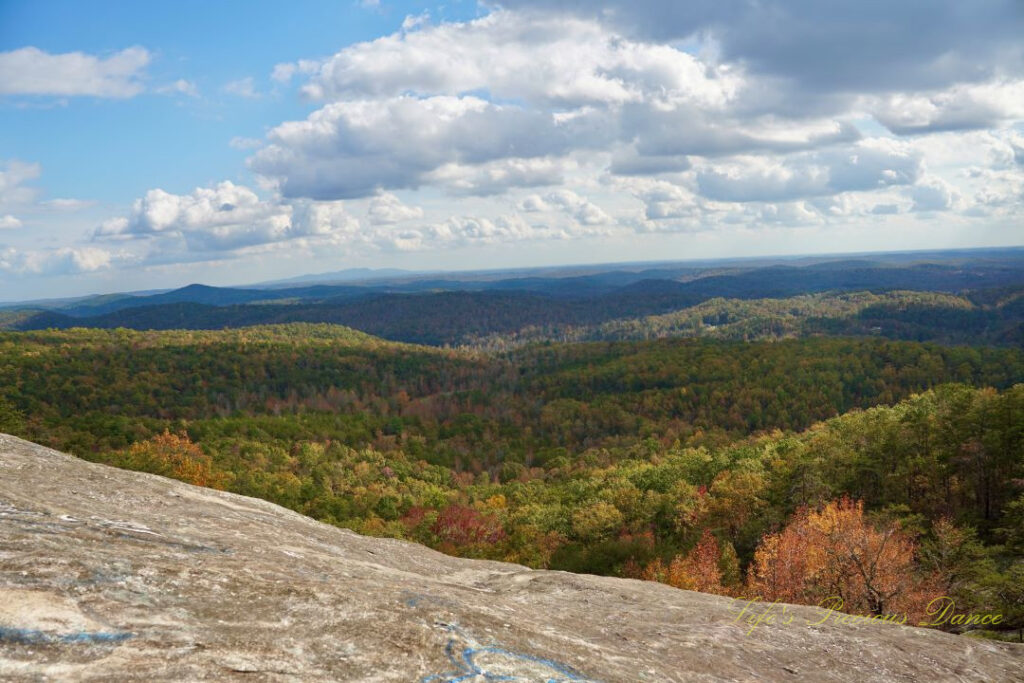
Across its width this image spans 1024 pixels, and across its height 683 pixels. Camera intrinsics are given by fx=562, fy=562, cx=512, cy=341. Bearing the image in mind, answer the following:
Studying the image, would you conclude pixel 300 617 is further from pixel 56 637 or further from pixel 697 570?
pixel 697 570

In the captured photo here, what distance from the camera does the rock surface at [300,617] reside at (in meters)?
8.59

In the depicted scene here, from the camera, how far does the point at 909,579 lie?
3488 cm

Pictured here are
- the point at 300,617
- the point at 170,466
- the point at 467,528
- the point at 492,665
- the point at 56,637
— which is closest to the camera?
the point at 56,637

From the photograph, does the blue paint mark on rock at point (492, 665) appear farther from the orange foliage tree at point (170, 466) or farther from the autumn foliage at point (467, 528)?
the autumn foliage at point (467, 528)

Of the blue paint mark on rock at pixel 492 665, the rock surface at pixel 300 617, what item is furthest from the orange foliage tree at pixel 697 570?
the blue paint mark on rock at pixel 492 665

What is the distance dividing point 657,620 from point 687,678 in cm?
416

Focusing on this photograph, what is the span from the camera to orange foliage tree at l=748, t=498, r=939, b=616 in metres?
29.7

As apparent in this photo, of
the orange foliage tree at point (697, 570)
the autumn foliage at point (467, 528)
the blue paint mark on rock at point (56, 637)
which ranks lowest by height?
the autumn foliage at point (467, 528)

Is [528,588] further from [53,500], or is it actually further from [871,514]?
[871,514]

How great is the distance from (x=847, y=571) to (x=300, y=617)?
31685mm

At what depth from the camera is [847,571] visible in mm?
31125

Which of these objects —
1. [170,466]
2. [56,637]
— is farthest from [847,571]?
[170,466]

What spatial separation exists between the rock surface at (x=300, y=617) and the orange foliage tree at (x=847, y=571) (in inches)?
610

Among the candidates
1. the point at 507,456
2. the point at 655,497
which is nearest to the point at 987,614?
the point at 655,497
